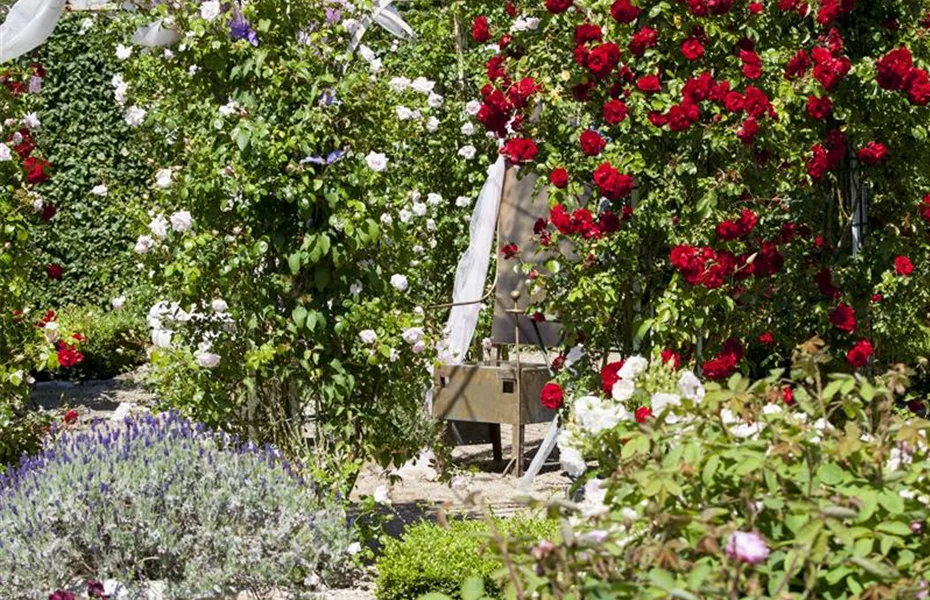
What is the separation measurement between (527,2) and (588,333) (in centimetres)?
132

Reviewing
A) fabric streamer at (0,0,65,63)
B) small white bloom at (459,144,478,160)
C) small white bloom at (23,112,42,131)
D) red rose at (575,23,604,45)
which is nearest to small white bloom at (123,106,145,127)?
small white bloom at (23,112,42,131)

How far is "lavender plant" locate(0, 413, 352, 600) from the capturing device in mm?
4086

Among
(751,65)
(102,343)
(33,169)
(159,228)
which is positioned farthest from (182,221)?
(102,343)

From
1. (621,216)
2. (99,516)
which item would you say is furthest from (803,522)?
(621,216)

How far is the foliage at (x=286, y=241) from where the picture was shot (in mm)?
5152

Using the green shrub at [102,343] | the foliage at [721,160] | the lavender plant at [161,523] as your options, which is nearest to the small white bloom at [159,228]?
the lavender plant at [161,523]

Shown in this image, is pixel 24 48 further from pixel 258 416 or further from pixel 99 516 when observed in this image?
pixel 99 516

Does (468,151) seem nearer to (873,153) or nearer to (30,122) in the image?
(30,122)

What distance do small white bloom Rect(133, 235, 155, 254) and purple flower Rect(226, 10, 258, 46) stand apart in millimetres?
802

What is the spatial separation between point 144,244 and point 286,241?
0.53 m

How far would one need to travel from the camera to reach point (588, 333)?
5.50 metres

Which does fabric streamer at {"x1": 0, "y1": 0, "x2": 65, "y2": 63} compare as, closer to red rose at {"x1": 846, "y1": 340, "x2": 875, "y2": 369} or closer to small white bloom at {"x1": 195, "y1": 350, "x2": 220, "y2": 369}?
small white bloom at {"x1": 195, "y1": 350, "x2": 220, "y2": 369}

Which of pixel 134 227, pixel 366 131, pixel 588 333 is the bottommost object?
pixel 588 333

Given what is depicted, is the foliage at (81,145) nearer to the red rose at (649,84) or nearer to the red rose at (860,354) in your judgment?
the red rose at (649,84)
